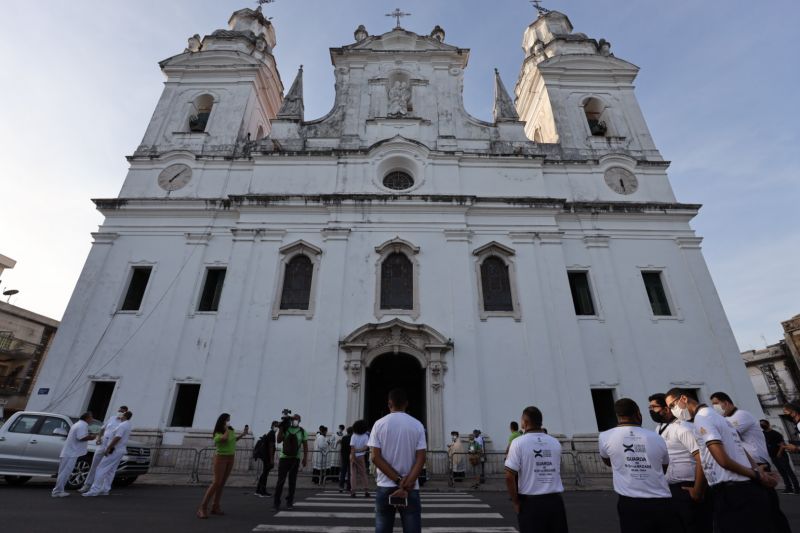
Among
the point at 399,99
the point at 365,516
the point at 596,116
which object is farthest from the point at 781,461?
the point at 399,99

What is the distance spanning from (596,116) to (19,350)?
40.2 m

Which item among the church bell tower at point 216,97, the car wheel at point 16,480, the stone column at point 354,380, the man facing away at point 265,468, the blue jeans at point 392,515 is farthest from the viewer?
the church bell tower at point 216,97

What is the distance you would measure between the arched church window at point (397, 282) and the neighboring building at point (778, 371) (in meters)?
33.1

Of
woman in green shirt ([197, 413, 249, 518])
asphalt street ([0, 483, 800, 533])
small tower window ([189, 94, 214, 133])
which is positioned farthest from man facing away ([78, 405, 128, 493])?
small tower window ([189, 94, 214, 133])

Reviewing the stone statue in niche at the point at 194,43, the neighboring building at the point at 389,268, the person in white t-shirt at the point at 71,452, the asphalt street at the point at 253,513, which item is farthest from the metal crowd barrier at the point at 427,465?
the stone statue in niche at the point at 194,43

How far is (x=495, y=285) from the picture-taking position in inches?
618

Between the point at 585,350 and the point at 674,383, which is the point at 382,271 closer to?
the point at 585,350

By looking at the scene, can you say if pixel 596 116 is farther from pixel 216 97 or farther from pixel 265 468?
pixel 265 468

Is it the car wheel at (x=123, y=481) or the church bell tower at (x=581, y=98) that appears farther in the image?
the church bell tower at (x=581, y=98)

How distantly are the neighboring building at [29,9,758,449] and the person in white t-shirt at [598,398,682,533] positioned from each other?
392 inches

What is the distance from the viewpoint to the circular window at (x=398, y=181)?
17844 millimetres

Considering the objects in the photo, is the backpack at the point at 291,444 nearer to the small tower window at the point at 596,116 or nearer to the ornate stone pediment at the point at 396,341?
the ornate stone pediment at the point at 396,341

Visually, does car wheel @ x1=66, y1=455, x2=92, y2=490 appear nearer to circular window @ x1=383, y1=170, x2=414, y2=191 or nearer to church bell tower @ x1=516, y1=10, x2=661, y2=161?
circular window @ x1=383, y1=170, x2=414, y2=191

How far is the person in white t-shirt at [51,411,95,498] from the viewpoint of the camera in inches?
307
